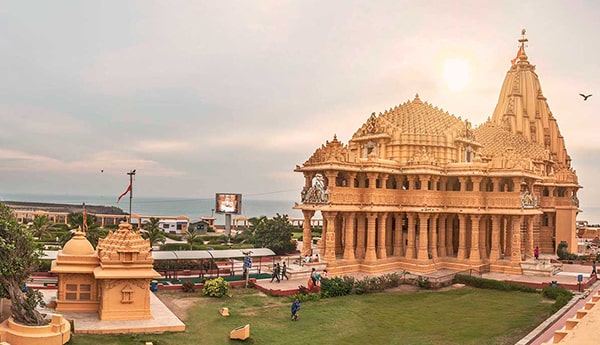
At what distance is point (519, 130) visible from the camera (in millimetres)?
56875

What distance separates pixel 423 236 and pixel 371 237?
3706mm

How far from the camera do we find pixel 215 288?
27.6 m

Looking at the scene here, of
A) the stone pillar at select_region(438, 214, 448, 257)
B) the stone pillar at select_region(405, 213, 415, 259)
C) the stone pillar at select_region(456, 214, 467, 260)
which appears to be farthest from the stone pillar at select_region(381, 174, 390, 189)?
the stone pillar at select_region(456, 214, 467, 260)

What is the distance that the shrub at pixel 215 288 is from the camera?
27562mm

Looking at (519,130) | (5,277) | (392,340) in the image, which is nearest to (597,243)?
(519,130)

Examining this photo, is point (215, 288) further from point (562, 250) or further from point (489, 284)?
point (562, 250)

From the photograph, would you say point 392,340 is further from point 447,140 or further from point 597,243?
point 597,243

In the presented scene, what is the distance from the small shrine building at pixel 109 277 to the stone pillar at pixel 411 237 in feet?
68.1

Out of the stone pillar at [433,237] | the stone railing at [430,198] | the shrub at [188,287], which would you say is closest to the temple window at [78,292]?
the shrub at [188,287]

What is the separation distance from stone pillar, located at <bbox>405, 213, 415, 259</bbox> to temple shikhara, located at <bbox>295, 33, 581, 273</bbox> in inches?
2.8

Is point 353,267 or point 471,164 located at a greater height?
point 471,164

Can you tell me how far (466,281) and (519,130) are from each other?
2876cm

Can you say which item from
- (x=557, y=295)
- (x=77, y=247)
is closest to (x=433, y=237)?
(x=557, y=295)

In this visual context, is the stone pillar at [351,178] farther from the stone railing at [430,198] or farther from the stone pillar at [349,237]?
the stone pillar at [349,237]
